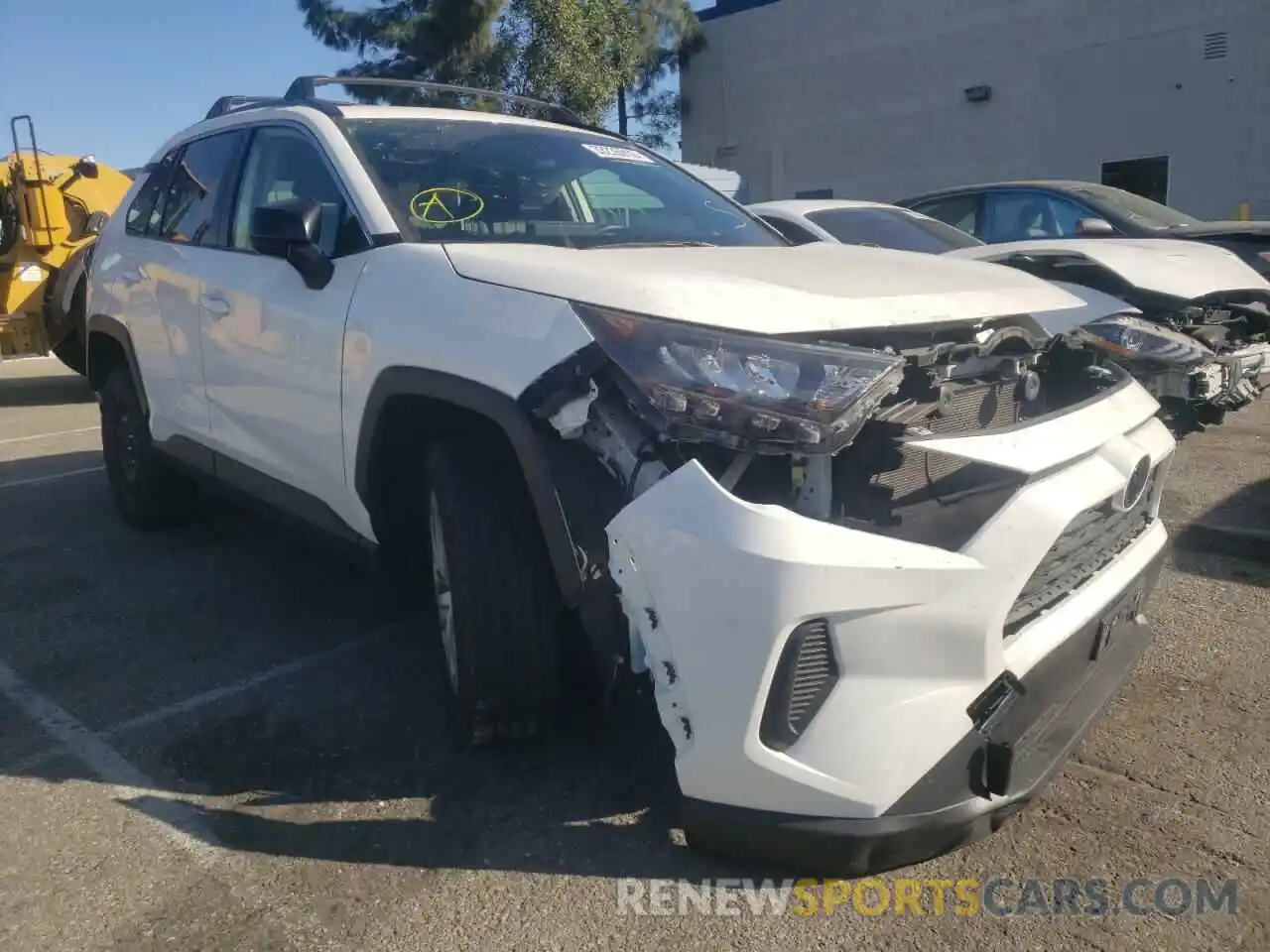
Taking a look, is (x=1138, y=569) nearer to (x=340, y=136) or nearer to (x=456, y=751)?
(x=456, y=751)

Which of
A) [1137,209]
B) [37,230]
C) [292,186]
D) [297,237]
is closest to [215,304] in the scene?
[292,186]

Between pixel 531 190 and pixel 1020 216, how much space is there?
227 inches

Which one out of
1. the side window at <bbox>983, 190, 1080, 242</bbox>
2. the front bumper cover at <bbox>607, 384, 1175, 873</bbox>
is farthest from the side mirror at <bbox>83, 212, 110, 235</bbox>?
the front bumper cover at <bbox>607, 384, 1175, 873</bbox>

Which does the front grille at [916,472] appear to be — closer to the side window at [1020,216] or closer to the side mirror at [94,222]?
the side window at [1020,216]

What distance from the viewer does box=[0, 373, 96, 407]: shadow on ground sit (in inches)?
429

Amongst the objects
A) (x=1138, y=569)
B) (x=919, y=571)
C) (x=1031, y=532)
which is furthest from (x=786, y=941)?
(x=1138, y=569)

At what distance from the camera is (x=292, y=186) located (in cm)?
370

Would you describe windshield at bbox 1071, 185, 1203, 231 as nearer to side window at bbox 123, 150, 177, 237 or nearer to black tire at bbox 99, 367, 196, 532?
side window at bbox 123, 150, 177, 237

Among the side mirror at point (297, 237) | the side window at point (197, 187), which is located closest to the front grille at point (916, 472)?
the side mirror at point (297, 237)

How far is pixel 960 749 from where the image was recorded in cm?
213

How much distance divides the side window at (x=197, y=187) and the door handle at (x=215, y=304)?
30 centimetres

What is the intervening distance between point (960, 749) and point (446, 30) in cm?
2520

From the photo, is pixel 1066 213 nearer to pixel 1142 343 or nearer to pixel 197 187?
pixel 1142 343

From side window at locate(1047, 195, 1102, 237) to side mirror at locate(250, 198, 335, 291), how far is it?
19.9 feet
